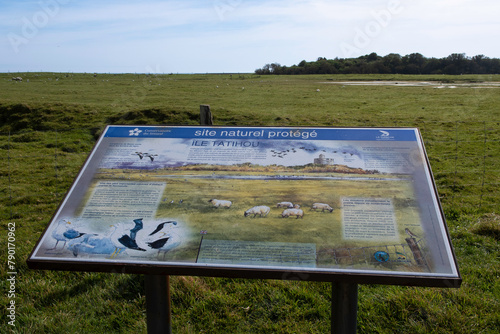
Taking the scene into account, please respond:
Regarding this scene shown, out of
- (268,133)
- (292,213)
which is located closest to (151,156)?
(268,133)

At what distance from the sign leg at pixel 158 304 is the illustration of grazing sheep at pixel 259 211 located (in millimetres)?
Answer: 840

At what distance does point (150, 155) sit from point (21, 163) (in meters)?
→ 11.1

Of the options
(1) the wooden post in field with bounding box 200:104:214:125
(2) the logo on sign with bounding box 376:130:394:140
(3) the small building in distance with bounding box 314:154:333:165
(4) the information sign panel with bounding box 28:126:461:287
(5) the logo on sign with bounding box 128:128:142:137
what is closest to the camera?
(4) the information sign panel with bounding box 28:126:461:287

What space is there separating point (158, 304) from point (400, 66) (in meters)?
91.3

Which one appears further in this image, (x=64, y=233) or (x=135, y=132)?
(x=135, y=132)

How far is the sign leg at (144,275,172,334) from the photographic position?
3.18 meters

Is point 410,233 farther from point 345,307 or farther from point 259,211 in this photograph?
point 259,211

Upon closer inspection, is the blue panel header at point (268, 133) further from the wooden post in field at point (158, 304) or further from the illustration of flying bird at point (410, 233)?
the wooden post in field at point (158, 304)

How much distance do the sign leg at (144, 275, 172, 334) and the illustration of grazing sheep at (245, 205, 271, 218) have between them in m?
0.84

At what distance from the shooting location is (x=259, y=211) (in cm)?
305

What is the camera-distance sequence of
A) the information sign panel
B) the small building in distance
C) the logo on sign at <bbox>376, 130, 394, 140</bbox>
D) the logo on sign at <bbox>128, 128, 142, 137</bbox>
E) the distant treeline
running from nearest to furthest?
the information sign panel, the small building in distance, the logo on sign at <bbox>376, 130, 394, 140</bbox>, the logo on sign at <bbox>128, 128, 142, 137</bbox>, the distant treeline

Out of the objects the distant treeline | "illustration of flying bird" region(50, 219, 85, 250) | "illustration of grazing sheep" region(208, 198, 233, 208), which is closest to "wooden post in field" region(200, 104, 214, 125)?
"illustration of grazing sheep" region(208, 198, 233, 208)

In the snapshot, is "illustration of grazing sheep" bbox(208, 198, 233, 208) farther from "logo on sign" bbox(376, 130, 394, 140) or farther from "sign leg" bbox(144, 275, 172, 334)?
"logo on sign" bbox(376, 130, 394, 140)

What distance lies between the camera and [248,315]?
3992 mm
